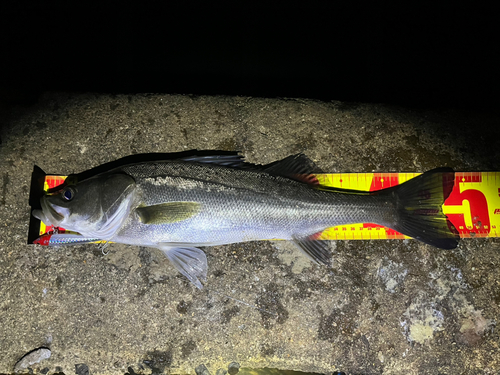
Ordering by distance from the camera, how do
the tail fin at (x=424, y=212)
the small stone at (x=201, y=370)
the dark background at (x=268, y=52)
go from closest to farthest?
the tail fin at (x=424, y=212), the small stone at (x=201, y=370), the dark background at (x=268, y=52)

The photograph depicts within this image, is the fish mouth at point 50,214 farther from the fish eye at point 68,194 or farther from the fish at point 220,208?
the fish eye at point 68,194

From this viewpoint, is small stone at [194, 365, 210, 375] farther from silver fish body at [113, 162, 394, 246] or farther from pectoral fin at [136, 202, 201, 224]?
pectoral fin at [136, 202, 201, 224]

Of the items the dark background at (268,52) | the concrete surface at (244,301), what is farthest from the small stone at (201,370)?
the dark background at (268,52)

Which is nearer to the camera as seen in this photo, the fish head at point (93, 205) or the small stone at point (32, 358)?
the fish head at point (93, 205)

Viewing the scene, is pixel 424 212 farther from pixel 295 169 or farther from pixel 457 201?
pixel 295 169

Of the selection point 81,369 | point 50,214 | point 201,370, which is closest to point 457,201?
point 201,370

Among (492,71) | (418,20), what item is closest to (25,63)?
(418,20)

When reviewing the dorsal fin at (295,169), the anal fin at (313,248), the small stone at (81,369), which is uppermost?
the dorsal fin at (295,169)
